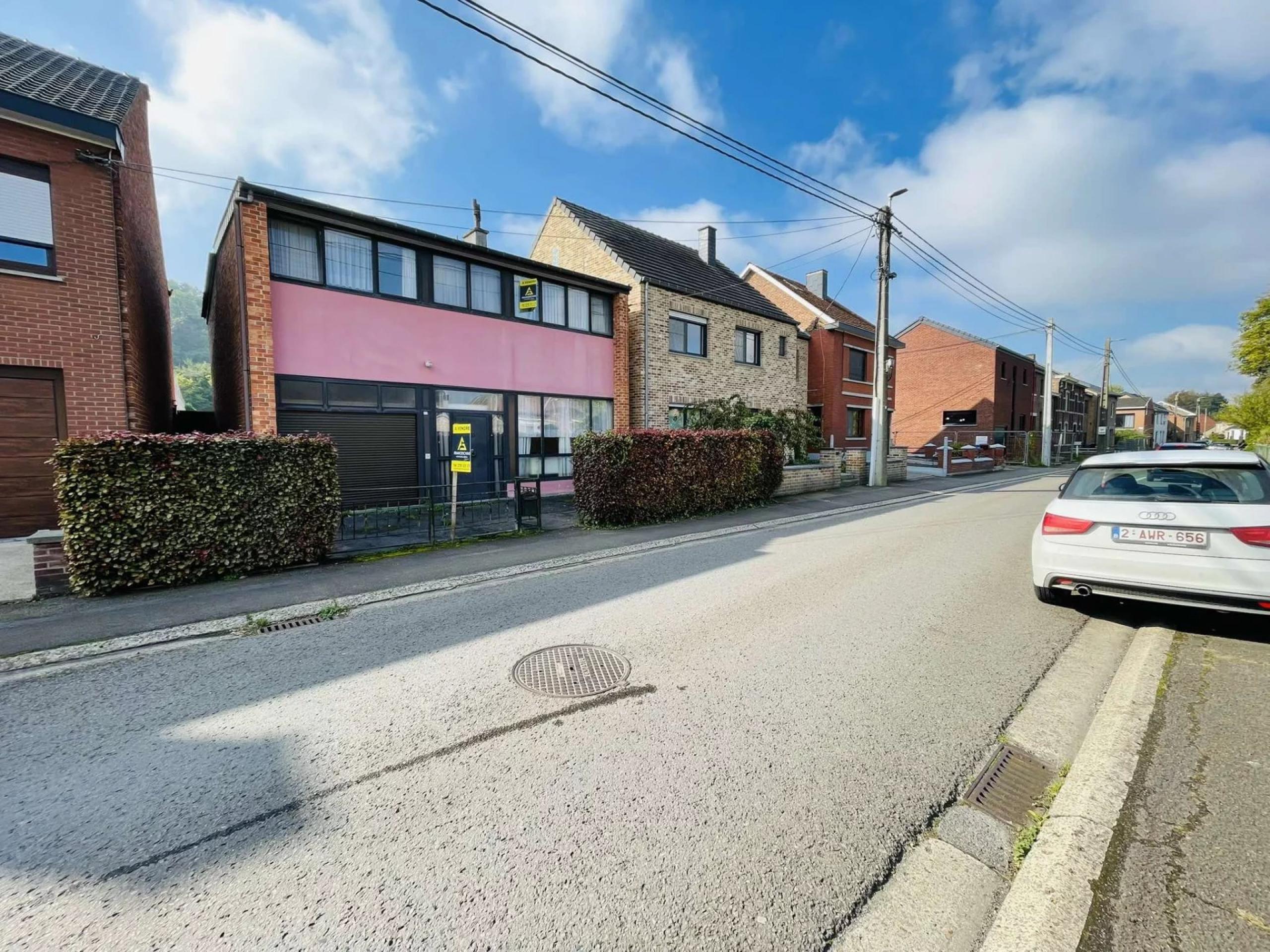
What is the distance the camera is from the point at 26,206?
757 cm

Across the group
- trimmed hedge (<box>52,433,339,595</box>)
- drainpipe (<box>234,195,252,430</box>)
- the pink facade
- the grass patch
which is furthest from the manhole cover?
the pink facade

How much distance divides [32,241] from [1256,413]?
44027 millimetres

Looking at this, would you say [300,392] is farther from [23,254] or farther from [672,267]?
[672,267]

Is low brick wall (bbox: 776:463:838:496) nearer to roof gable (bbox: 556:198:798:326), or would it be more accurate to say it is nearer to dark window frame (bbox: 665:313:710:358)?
dark window frame (bbox: 665:313:710:358)

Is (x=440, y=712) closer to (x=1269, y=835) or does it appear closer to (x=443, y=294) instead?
(x=1269, y=835)

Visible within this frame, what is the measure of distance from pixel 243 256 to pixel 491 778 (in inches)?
428

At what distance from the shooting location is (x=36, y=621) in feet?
17.0

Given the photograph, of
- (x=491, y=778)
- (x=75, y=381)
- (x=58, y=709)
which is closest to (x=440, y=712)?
(x=491, y=778)

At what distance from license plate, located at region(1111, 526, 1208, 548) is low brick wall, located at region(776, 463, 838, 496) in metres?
9.82

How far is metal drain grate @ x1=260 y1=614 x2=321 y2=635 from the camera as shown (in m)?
5.03

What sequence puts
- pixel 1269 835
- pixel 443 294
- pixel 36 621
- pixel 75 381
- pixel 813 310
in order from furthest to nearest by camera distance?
pixel 813 310 < pixel 443 294 < pixel 75 381 < pixel 36 621 < pixel 1269 835

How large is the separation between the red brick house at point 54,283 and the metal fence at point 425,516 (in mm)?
3546

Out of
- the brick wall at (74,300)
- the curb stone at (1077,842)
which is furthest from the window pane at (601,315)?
the curb stone at (1077,842)

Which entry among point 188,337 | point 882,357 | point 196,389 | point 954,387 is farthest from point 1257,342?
point 188,337
